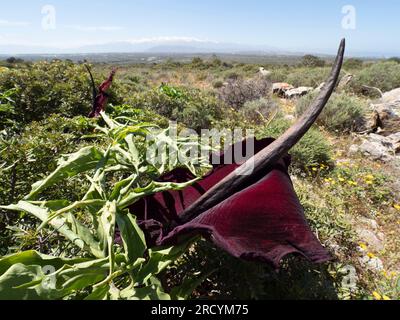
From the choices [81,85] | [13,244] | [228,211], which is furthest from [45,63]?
[228,211]

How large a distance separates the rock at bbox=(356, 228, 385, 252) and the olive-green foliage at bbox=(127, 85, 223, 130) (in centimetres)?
233

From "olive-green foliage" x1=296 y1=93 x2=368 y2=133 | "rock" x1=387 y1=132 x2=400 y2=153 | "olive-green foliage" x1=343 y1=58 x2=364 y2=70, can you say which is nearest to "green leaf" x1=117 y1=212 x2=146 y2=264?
"rock" x1=387 y1=132 x2=400 y2=153

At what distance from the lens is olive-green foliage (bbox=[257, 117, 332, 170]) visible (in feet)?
9.13

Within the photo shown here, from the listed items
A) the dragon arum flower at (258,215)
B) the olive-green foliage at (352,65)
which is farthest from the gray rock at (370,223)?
the olive-green foliage at (352,65)

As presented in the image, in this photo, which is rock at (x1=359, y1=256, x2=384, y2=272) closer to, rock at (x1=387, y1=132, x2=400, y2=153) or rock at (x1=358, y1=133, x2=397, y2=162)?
rock at (x1=358, y1=133, x2=397, y2=162)

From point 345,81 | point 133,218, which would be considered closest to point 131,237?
point 133,218

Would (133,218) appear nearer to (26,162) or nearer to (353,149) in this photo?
(26,162)

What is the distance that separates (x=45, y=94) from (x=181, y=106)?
171 cm

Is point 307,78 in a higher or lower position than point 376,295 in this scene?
higher

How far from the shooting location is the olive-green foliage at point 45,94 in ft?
10.1

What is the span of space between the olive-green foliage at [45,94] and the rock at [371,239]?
2608 millimetres

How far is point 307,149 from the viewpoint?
280 centimetres

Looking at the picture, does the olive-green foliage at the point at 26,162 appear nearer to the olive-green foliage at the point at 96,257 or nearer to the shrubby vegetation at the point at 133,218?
the shrubby vegetation at the point at 133,218
